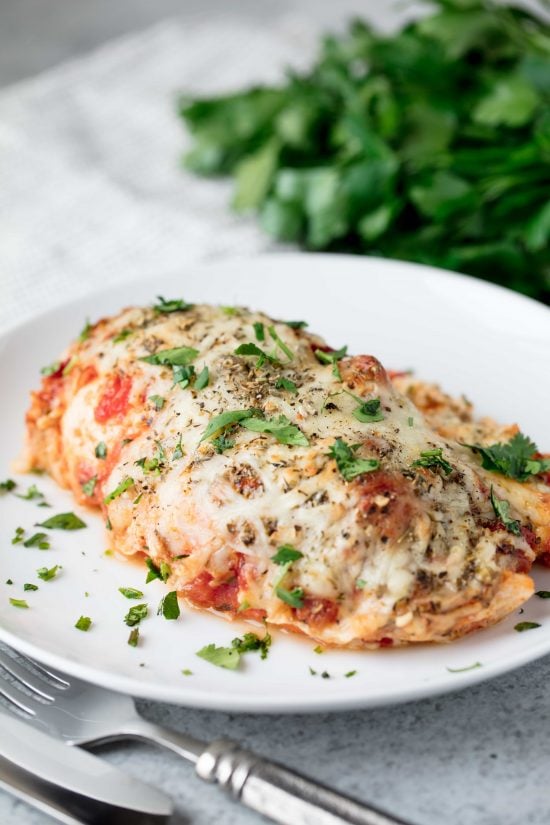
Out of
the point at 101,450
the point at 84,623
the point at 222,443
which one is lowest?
the point at 84,623

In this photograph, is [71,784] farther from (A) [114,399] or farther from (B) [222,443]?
(A) [114,399]

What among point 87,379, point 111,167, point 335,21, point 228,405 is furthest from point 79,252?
point 335,21

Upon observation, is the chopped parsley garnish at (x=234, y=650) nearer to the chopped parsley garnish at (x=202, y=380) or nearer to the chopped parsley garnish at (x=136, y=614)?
the chopped parsley garnish at (x=136, y=614)

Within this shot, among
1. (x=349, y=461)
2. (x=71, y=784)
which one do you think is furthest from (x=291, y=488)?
(x=71, y=784)

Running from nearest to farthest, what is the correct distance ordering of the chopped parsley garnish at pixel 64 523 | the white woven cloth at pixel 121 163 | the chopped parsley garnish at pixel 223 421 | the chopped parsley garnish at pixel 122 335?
1. the chopped parsley garnish at pixel 223 421
2. the chopped parsley garnish at pixel 64 523
3. the chopped parsley garnish at pixel 122 335
4. the white woven cloth at pixel 121 163

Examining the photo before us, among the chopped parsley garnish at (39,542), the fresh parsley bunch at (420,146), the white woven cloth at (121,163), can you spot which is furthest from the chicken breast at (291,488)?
the fresh parsley bunch at (420,146)

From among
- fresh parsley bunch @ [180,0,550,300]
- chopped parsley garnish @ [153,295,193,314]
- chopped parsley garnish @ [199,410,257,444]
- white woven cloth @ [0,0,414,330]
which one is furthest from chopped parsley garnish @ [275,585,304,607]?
fresh parsley bunch @ [180,0,550,300]
